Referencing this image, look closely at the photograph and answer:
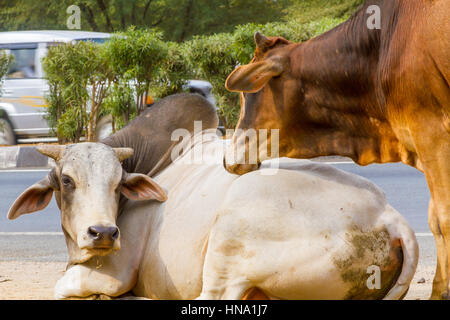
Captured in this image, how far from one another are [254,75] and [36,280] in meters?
2.59

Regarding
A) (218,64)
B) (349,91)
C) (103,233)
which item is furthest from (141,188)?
(218,64)

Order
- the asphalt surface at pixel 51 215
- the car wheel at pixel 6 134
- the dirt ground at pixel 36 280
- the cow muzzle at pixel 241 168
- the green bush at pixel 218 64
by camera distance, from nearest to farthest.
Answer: the cow muzzle at pixel 241 168 < the dirt ground at pixel 36 280 < the asphalt surface at pixel 51 215 < the green bush at pixel 218 64 < the car wheel at pixel 6 134

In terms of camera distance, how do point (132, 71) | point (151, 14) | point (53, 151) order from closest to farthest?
point (53, 151), point (132, 71), point (151, 14)

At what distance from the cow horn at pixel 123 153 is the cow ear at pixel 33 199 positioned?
0.42 meters

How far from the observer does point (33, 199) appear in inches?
172

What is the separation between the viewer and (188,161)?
4645 millimetres

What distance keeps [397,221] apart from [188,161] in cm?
142

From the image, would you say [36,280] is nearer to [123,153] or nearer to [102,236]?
[123,153]

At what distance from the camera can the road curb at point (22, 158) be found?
501 inches

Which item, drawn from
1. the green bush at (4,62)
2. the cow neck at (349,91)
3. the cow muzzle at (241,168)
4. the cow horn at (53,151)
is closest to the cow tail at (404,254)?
the cow neck at (349,91)

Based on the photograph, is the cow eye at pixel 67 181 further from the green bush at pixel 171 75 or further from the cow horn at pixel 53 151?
the green bush at pixel 171 75

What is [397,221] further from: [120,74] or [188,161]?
[120,74]

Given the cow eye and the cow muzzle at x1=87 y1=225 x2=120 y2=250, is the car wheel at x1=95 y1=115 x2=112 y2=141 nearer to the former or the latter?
the cow eye

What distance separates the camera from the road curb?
12719 millimetres
